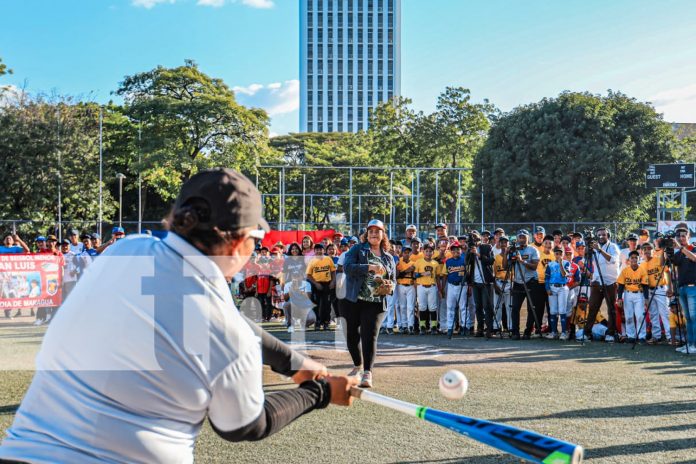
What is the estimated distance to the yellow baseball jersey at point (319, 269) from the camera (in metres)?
15.7

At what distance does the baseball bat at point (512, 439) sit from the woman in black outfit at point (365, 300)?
539cm

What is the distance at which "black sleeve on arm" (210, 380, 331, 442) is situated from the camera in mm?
2209

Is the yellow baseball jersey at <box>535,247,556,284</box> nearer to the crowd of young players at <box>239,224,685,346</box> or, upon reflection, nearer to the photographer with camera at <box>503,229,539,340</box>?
the crowd of young players at <box>239,224,685,346</box>

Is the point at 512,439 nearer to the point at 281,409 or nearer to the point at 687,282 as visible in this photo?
the point at 281,409

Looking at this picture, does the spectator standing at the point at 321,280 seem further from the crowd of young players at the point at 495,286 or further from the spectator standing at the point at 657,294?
the spectator standing at the point at 657,294

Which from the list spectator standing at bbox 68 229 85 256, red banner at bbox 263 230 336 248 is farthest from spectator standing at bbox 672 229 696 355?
red banner at bbox 263 230 336 248

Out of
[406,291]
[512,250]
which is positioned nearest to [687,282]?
[512,250]

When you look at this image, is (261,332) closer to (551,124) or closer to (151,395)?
(151,395)

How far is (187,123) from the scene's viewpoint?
38.2 m

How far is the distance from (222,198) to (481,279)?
42.6 ft

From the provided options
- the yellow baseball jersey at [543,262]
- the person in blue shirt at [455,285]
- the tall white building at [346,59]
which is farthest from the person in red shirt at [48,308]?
the tall white building at [346,59]

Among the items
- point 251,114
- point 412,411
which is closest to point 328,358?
point 412,411

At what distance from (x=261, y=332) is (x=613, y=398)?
6419 mm

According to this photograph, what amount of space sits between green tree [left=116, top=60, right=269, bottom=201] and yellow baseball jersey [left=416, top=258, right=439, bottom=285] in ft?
78.5
